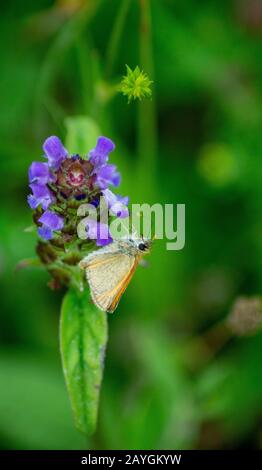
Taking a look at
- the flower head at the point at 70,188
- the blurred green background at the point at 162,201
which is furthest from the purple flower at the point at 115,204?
the blurred green background at the point at 162,201

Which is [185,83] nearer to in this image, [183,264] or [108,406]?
[183,264]

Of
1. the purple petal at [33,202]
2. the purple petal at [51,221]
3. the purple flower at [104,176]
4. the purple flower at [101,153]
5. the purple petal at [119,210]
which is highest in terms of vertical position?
the purple flower at [101,153]

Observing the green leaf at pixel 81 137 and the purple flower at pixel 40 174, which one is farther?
the green leaf at pixel 81 137

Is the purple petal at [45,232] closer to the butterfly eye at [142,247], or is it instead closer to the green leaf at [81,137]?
the butterfly eye at [142,247]

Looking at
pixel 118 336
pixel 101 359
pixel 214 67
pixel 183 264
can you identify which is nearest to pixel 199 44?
pixel 214 67

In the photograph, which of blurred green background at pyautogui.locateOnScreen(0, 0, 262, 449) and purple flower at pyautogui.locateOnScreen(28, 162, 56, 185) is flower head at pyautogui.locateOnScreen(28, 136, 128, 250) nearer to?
purple flower at pyautogui.locateOnScreen(28, 162, 56, 185)

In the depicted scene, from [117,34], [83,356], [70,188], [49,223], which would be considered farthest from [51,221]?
[117,34]
